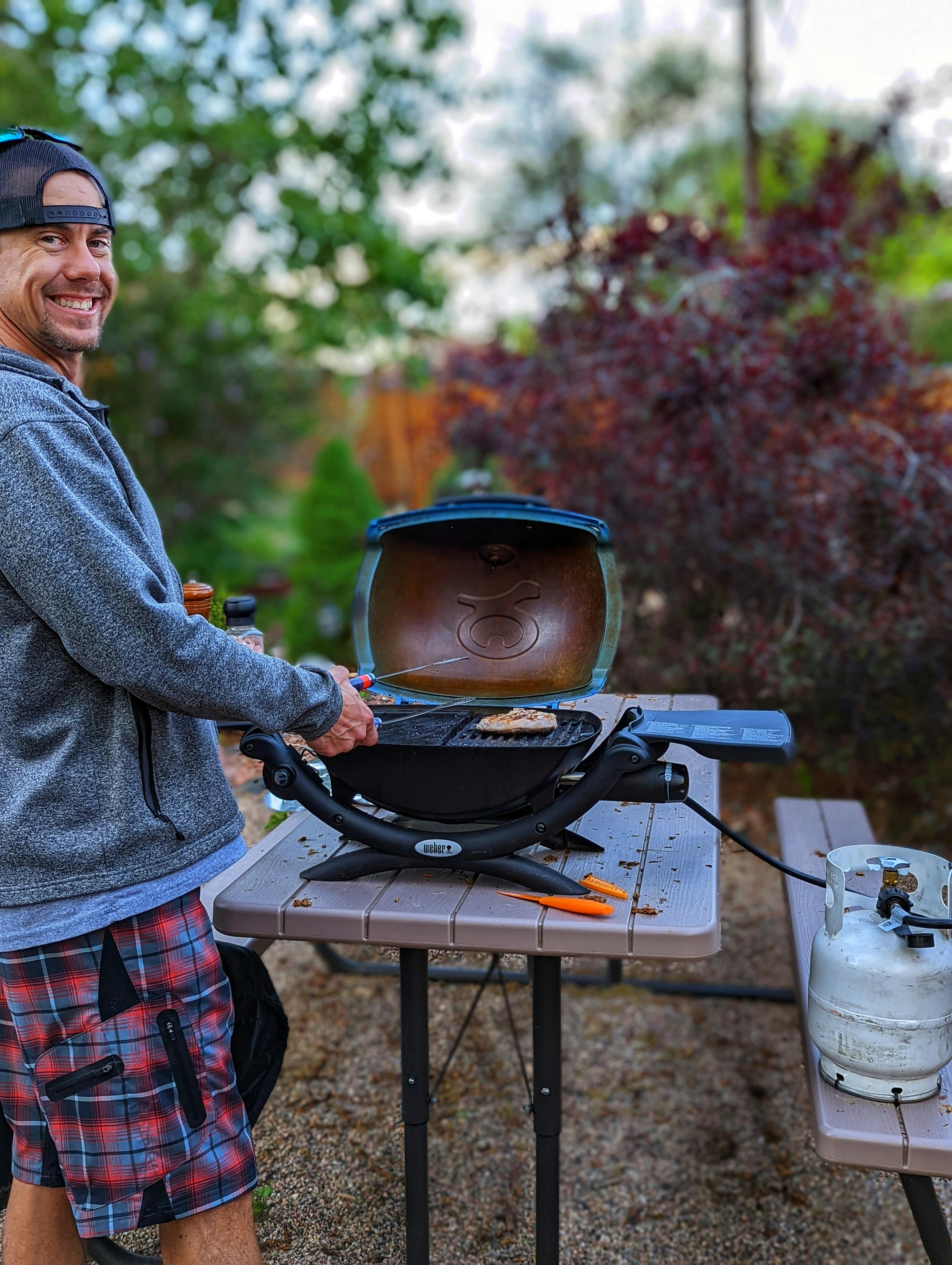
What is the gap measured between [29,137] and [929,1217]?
6.78ft

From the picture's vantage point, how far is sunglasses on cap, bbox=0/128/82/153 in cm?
142

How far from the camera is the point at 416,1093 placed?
1735 millimetres

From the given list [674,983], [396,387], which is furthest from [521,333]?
[674,983]

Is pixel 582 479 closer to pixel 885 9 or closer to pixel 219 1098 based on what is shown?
pixel 219 1098

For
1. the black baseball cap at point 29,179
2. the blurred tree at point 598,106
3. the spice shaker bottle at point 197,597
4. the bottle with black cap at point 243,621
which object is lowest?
the bottle with black cap at point 243,621

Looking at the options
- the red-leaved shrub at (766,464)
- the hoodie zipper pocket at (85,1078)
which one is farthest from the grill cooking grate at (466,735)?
the red-leaved shrub at (766,464)

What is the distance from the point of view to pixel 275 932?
1565mm

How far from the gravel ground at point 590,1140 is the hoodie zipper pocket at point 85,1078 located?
0.94m

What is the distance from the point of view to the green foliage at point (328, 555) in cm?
691

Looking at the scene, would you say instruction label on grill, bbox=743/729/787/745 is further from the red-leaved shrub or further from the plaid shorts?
the red-leaved shrub

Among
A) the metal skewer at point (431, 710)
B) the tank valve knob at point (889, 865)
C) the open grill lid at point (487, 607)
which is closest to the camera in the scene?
the tank valve knob at point (889, 865)

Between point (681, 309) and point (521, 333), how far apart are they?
488 cm

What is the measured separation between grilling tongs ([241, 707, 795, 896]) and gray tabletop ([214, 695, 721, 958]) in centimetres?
5

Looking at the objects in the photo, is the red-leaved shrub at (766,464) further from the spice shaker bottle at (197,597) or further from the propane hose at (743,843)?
the spice shaker bottle at (197,597)
